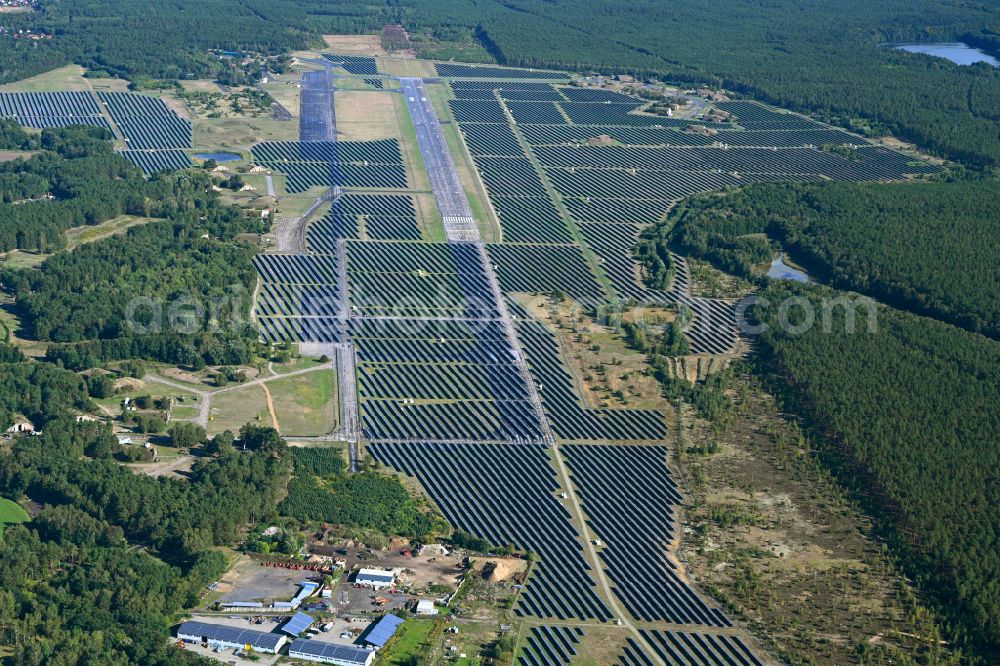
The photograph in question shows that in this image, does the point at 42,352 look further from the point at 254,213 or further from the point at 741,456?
the point at 741,456

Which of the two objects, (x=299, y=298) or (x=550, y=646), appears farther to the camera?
(x=299, y=298)

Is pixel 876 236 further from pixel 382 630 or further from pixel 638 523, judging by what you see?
pixel 382 630

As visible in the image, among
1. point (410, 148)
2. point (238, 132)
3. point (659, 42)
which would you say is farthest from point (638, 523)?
point (659, 42)

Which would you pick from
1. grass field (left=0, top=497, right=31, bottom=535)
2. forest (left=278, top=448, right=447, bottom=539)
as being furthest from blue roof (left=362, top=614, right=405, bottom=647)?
grass field (left=0, top=497, right=31, bottom=535)

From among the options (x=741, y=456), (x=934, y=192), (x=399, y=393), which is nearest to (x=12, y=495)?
(x=399, y=393)

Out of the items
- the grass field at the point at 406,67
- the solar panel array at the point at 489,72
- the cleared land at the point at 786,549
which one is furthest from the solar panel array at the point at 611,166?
the cleared land at the point at 786,549

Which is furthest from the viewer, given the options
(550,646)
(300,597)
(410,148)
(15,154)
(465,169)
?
(410,148)

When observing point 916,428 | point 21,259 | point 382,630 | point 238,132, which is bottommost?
point 382,630
